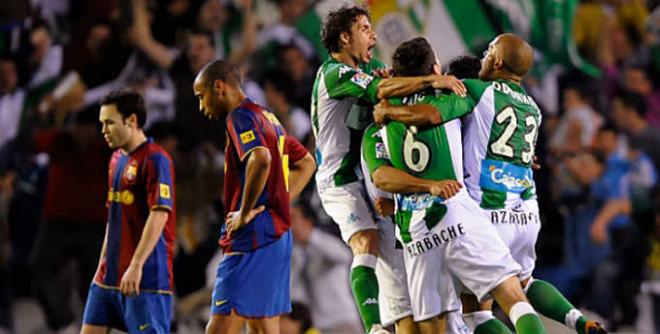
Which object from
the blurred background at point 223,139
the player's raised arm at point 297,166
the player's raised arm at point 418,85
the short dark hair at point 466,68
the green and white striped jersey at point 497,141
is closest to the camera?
the player's raised arm at point 418,85

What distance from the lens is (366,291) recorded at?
280 inches

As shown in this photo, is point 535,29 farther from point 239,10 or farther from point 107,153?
point 107,153

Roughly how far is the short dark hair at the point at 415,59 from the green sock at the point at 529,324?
4.47 ft

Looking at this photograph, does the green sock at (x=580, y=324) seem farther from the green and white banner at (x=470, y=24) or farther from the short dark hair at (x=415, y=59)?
the green and white banner at (x=470, y=24)

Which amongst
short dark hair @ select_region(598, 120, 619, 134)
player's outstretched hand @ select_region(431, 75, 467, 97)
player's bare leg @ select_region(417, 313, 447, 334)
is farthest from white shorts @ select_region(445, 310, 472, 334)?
short dark hair @ select_region(598, 120, 619, 134)

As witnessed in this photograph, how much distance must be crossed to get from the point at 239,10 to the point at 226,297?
595cm

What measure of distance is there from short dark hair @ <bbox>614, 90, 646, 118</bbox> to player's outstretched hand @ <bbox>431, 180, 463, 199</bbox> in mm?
6930

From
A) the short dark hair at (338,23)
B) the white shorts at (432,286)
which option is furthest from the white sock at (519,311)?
the short dark hair at (338,23)

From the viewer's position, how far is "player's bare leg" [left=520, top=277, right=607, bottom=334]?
6902 mm

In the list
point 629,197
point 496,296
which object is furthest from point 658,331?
point 496,296

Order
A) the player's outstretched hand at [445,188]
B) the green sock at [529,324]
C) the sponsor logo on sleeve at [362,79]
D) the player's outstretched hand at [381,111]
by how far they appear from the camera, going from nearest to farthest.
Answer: the green sock at [529,324], the player's outstretched hand at [445,188], the player's outstretched hand at [381,111], the sponsor logo on sleeve at [362,79]

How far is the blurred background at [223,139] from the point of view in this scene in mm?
11578

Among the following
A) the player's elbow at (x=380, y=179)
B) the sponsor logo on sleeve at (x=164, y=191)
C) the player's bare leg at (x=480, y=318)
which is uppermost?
the sponsor logo on sleeve at (x=164, y=191)

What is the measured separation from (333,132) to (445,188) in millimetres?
1077
